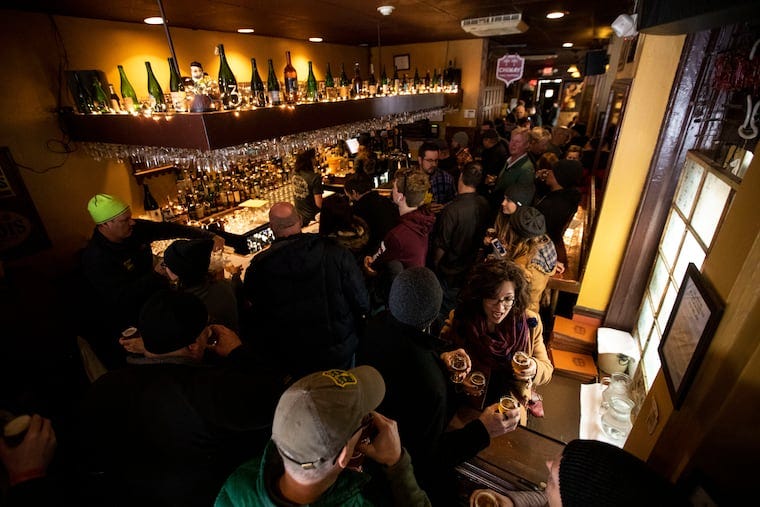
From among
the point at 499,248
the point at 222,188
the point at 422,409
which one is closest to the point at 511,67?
the point at 499,248

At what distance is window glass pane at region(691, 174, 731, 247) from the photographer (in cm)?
192

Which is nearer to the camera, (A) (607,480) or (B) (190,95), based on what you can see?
(A) (607,480)

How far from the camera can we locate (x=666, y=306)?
2.50m

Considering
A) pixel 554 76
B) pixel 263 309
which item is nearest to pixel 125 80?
pixel 263 309

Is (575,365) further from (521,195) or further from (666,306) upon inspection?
(521,195)

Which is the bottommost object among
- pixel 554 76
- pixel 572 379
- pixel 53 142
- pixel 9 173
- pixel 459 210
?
pixel 572 379

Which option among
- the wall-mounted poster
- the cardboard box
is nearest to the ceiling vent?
the cardboard box

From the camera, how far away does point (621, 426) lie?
2.62 m

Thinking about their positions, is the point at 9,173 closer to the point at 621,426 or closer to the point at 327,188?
the point at 327,188

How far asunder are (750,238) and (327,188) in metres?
5.17

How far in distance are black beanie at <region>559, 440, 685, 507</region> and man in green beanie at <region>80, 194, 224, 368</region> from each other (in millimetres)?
2740

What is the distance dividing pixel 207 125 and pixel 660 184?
347cm

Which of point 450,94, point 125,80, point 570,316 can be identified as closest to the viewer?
point 125,80

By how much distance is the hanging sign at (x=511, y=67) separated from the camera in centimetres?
570
